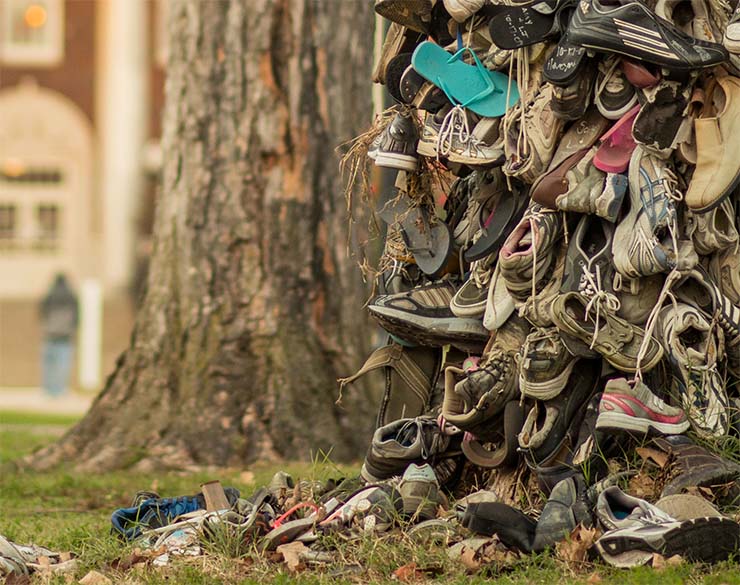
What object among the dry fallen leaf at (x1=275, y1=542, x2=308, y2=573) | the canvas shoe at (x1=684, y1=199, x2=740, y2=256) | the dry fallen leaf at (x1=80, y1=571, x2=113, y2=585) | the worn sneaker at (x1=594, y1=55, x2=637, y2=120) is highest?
the worn sneaker at (x1=594, y1=55, x2=637, y2=120)

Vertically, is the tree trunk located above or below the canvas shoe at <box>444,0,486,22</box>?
below

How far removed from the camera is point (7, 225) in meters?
30.7

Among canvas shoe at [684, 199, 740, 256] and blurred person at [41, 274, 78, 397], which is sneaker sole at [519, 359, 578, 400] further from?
blurred person at [41, 274, 78, 397]

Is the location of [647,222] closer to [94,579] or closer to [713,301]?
[713,301]

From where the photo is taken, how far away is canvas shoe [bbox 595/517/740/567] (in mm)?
3824

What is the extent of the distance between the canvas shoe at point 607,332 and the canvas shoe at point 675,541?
656 mm

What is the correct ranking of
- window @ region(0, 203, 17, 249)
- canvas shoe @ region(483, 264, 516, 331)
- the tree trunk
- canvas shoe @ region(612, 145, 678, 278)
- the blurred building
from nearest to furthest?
canvas shoe @ region(612, 145, 678, 278) < canvas shoe @ region(483, 264, 516, 331) < the tree trunk < the blurred building < window @ region(0, 203, 17, 249)

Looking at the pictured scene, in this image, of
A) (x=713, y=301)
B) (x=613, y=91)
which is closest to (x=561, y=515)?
(x=713, y=301)

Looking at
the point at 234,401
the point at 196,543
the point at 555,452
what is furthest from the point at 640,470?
the point at 234,401

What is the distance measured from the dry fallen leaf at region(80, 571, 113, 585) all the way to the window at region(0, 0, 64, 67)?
28202 mm

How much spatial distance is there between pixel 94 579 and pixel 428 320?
59.3 inches

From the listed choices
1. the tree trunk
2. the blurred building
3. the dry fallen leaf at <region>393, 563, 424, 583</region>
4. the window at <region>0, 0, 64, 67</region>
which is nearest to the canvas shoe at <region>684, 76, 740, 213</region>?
the dry fallen leaf at <region>393, 563, 424, 583</region>

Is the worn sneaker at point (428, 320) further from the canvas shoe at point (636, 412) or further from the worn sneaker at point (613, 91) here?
the worn sneaker at point (613, 91)

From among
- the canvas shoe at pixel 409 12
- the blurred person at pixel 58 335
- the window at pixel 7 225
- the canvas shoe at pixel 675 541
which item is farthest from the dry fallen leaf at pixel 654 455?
the window at pixel 7 225
